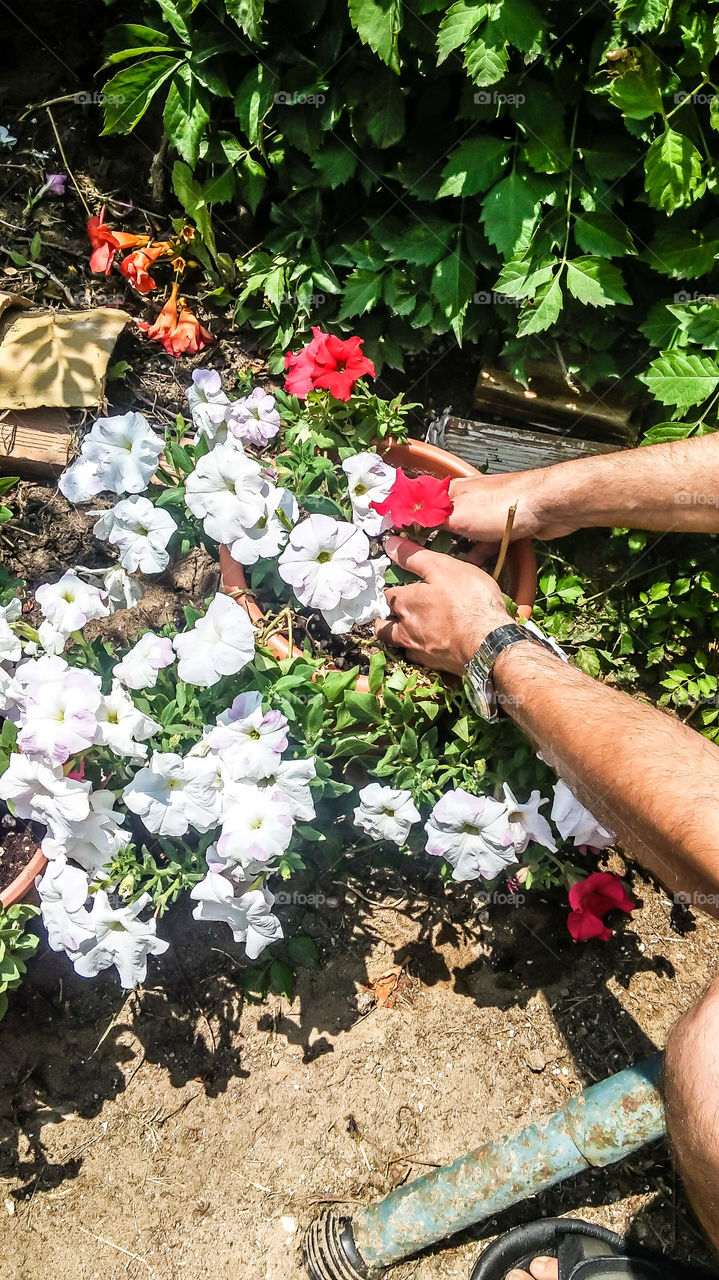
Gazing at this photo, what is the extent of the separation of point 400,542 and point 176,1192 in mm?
1564

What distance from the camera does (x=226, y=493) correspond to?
1.56 metres

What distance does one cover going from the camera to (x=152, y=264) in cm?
238

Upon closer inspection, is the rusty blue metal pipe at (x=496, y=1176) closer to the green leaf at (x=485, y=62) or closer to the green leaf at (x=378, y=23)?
the green leaf at (x=485, y=62)

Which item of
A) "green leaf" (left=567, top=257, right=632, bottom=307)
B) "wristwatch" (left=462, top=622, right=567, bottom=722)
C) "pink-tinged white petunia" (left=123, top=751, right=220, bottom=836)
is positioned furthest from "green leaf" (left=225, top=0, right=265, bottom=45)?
"pink-tinged white petunia" (left=123, top=751, right=220, bottom=836)

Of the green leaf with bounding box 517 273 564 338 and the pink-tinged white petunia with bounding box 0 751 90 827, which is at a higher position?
the green leaf with bounding box 517 273 564 338

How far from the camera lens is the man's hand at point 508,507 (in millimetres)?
1880

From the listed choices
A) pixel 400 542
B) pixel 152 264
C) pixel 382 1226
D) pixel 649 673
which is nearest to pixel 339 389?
pixel 400 542

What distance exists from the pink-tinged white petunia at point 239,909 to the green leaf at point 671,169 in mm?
1556

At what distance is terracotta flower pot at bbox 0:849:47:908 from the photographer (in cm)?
178

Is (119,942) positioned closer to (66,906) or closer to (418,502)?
(66,906)

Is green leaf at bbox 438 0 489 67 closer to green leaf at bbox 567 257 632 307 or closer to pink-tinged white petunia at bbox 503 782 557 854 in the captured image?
green leaf at bbox 567 257 632 307

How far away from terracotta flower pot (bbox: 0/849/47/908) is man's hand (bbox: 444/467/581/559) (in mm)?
1137

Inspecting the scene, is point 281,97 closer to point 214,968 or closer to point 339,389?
point 339,389

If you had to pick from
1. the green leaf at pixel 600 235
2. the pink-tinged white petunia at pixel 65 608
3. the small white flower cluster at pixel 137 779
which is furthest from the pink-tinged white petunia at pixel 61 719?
the green leaf at pixel 600 235
